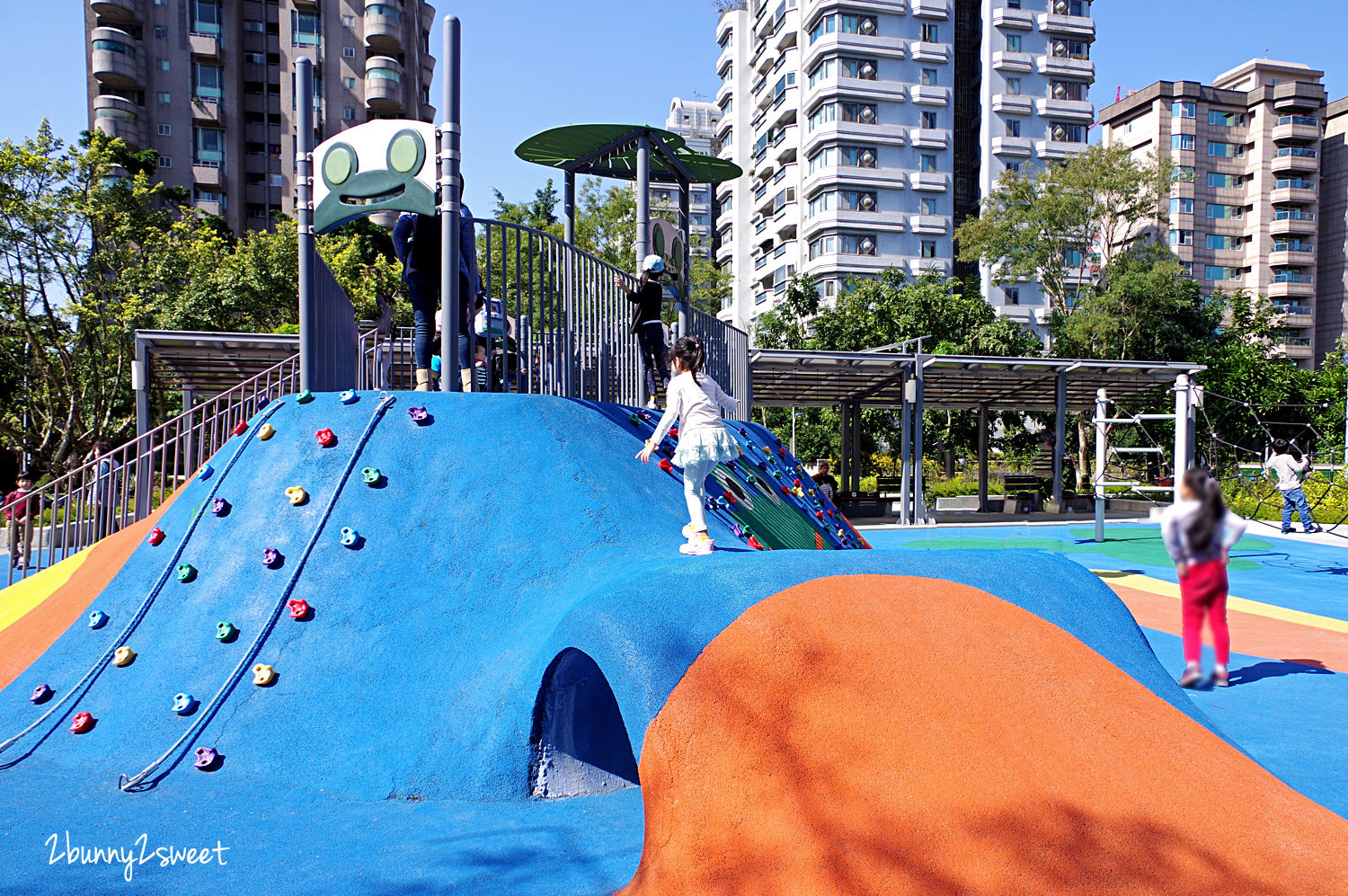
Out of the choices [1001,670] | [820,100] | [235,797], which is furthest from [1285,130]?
[820,100]

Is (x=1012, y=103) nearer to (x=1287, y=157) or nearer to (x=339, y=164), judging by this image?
(x=339, y=164)

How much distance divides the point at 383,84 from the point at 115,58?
1562cm

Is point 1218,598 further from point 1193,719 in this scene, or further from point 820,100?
point 820,100

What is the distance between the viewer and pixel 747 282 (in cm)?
7506

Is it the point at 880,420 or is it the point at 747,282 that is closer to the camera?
the point at 880,420

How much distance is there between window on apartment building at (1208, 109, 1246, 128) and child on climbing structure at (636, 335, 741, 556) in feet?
14.0

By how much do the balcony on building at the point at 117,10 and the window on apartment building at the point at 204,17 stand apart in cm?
317

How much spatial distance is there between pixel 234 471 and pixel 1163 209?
4143cm

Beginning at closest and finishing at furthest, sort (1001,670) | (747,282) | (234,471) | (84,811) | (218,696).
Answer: (1001,670) < (84,811) < (218,696) < (234,471) < (747,282)

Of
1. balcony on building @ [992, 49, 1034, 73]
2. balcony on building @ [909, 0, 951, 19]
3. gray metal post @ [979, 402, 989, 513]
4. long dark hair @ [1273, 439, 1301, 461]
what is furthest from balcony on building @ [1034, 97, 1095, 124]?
long dark hair @ [1273, 439, 1301, 461]

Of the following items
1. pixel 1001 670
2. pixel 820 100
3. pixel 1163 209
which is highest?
pixel 820 100

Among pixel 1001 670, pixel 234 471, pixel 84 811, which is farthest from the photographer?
pixel 234 471

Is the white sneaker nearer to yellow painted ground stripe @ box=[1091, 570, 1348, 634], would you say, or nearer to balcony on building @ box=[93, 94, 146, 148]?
yellow painted ground stripe @ box=[1091, 570, 1348, 634]

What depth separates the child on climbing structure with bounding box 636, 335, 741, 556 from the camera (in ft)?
20.2
